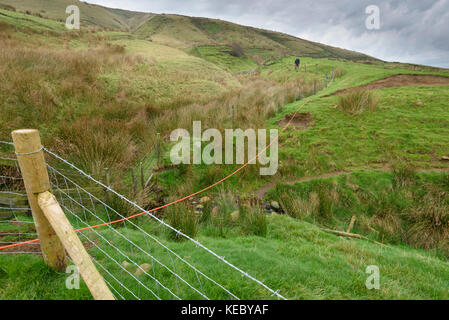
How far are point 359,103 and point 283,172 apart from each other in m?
5.67

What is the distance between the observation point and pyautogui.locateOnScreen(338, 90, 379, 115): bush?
9.69 meters

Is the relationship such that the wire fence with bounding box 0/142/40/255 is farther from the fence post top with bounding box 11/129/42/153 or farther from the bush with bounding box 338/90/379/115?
the bush with bounding box 338/90/379/115

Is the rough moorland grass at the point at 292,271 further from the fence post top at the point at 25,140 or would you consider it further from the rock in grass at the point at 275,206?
the rock in grass at the point at 275,206

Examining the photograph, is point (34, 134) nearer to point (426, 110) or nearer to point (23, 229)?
point (23, 229)

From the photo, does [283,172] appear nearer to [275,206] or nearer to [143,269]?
[275,206]

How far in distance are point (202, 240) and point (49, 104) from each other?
25.3 ft

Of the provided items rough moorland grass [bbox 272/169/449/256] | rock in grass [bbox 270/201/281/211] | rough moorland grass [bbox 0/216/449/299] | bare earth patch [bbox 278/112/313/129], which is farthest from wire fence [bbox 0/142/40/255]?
bare earth patch [bbox 278/112/313/129]

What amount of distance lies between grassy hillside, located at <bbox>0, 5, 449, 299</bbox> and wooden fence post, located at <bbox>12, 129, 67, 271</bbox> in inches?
15.3

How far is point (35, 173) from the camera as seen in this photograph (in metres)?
1.88

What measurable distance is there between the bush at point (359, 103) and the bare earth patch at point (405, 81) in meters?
3.38

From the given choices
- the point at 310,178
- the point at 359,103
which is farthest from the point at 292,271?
the point at 359,103

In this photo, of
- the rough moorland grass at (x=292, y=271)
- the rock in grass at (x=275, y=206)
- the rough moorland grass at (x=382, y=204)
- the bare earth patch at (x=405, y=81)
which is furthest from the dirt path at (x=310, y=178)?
the bare earth patch at (x=405, y=81)

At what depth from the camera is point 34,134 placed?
1.84m
